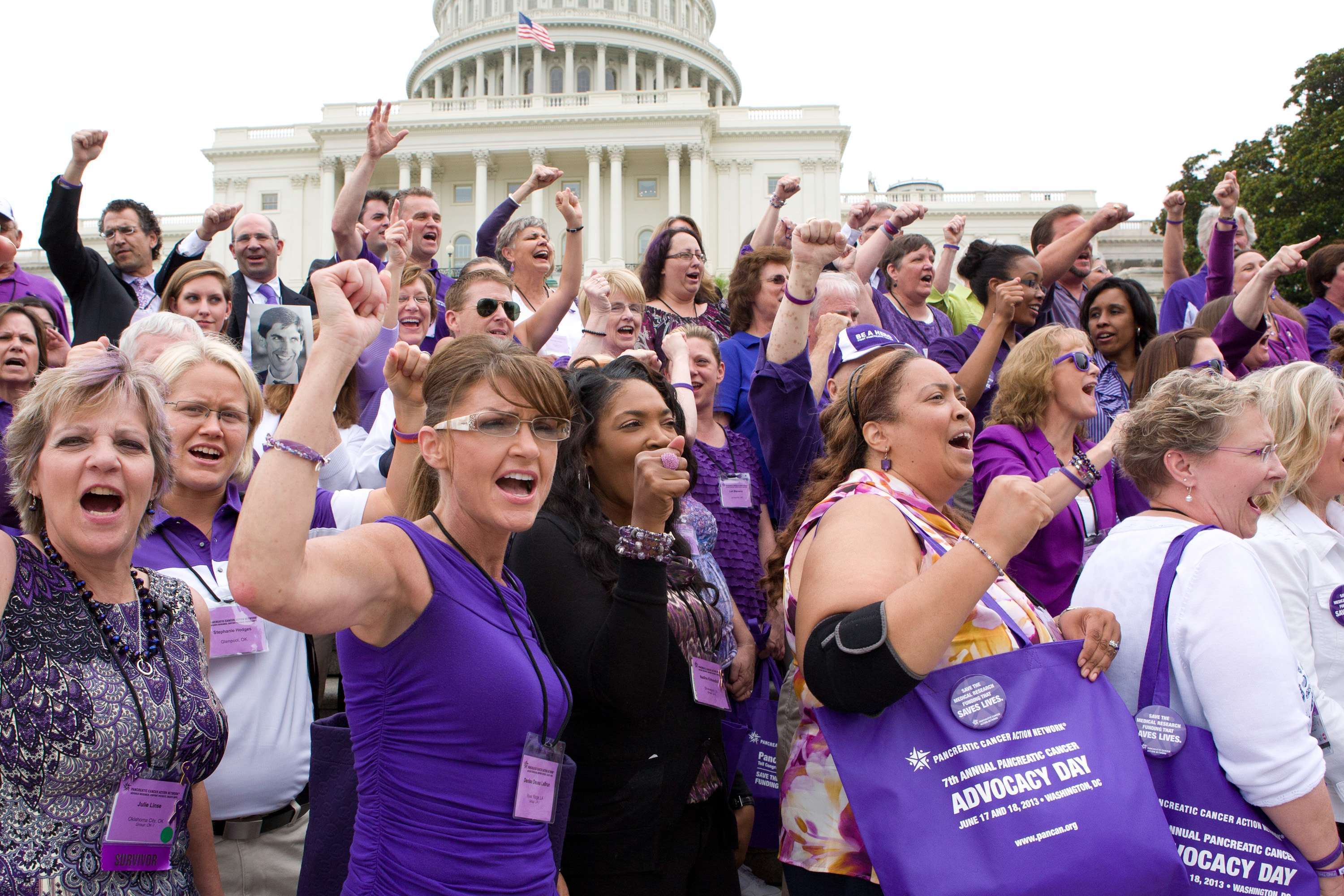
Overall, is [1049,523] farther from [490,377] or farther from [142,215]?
[142,215]

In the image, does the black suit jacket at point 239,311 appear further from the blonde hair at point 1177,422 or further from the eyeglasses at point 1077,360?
the blonde hair at point 1177,422

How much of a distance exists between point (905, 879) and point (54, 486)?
1966 millimetres

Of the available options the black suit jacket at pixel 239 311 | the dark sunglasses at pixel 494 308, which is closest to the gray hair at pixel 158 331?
the dark sunglasses at pixel 494 308

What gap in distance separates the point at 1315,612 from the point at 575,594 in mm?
2160

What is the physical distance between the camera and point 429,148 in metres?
53.4

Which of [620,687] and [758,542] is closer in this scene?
[620,687]

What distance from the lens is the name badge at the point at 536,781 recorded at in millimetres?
Result: 2039

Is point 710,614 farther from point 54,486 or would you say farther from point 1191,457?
point 54,486

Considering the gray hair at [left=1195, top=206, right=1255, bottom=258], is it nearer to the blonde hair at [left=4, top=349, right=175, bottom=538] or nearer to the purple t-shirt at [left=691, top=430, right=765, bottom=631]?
the purple t-shirt at [left=691, top=430, right=765, bottom=631]

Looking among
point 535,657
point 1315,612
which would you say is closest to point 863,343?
point 1315,612

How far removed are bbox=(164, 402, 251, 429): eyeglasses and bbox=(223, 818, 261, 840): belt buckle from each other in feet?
3.62

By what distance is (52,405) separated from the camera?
2199 mm

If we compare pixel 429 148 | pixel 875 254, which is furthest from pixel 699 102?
pixel 875 254

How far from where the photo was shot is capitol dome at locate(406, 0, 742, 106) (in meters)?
68.9
